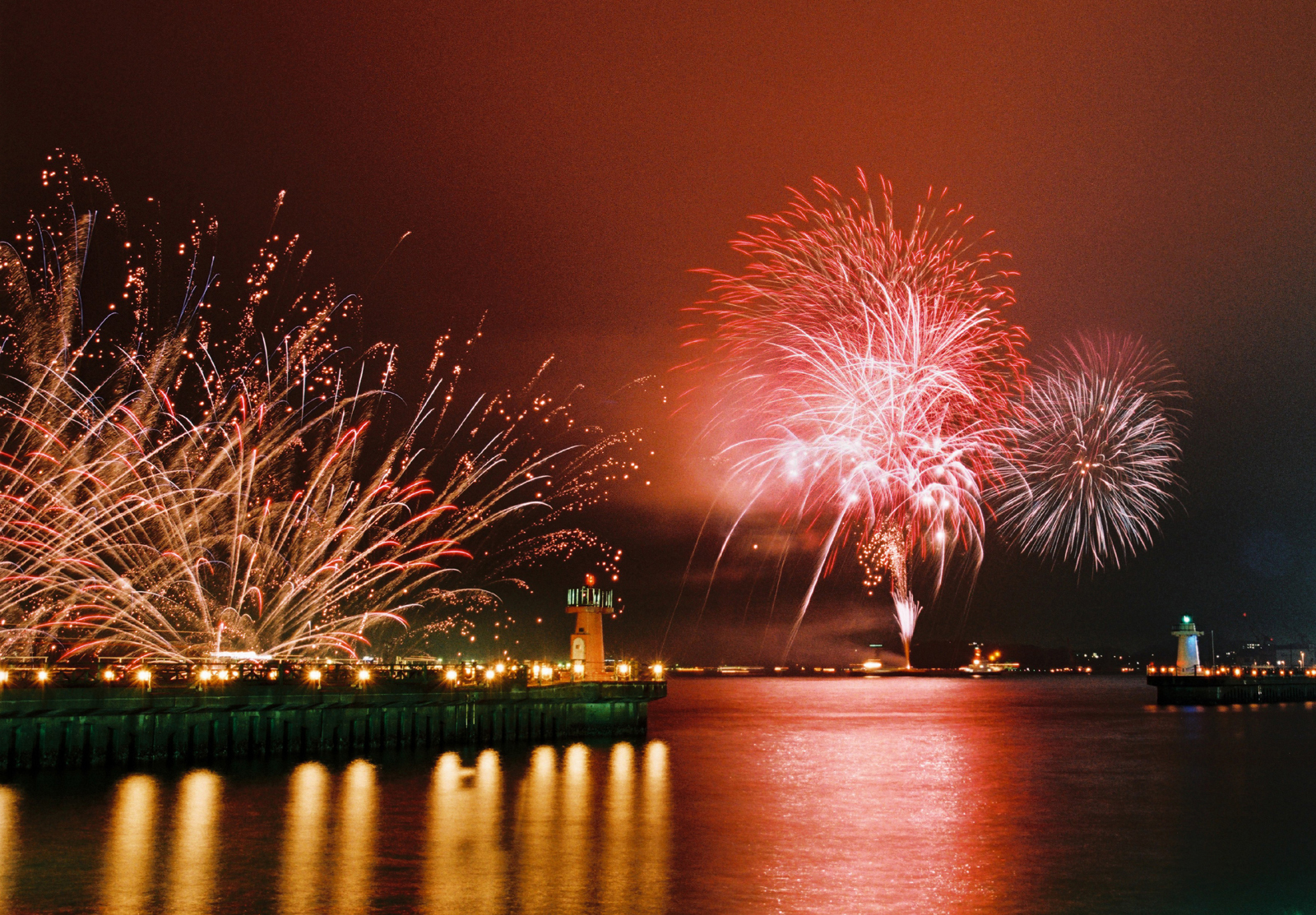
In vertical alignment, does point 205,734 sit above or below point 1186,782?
above

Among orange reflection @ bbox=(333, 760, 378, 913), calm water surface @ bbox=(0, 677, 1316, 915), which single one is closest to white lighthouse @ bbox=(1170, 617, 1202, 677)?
calm water surface @ bbox=(0, 677, 1316, 915)

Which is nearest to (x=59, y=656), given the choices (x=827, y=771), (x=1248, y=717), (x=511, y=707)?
(x=511, y=707)

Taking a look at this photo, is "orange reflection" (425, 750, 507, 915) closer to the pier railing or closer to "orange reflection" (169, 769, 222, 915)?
"orange reflection" (169, 769, 222, 915)

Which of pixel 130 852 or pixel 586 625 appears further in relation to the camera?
pixel 586 625

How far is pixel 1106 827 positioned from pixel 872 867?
9828 millimetres

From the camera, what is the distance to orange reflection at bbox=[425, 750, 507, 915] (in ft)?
65.1

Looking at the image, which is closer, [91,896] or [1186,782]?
[91,896]

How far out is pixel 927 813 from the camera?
3136 centimetres

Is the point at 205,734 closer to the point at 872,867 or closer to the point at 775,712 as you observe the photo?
the point at 872,867

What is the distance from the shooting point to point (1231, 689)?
10356cm

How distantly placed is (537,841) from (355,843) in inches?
158

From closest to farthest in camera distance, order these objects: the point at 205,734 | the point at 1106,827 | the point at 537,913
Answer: the point at 537,913
the point at 1106,827
the point at 205,734

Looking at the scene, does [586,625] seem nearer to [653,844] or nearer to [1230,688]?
[653,844]

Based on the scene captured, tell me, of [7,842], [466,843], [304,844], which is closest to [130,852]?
[7,842]
